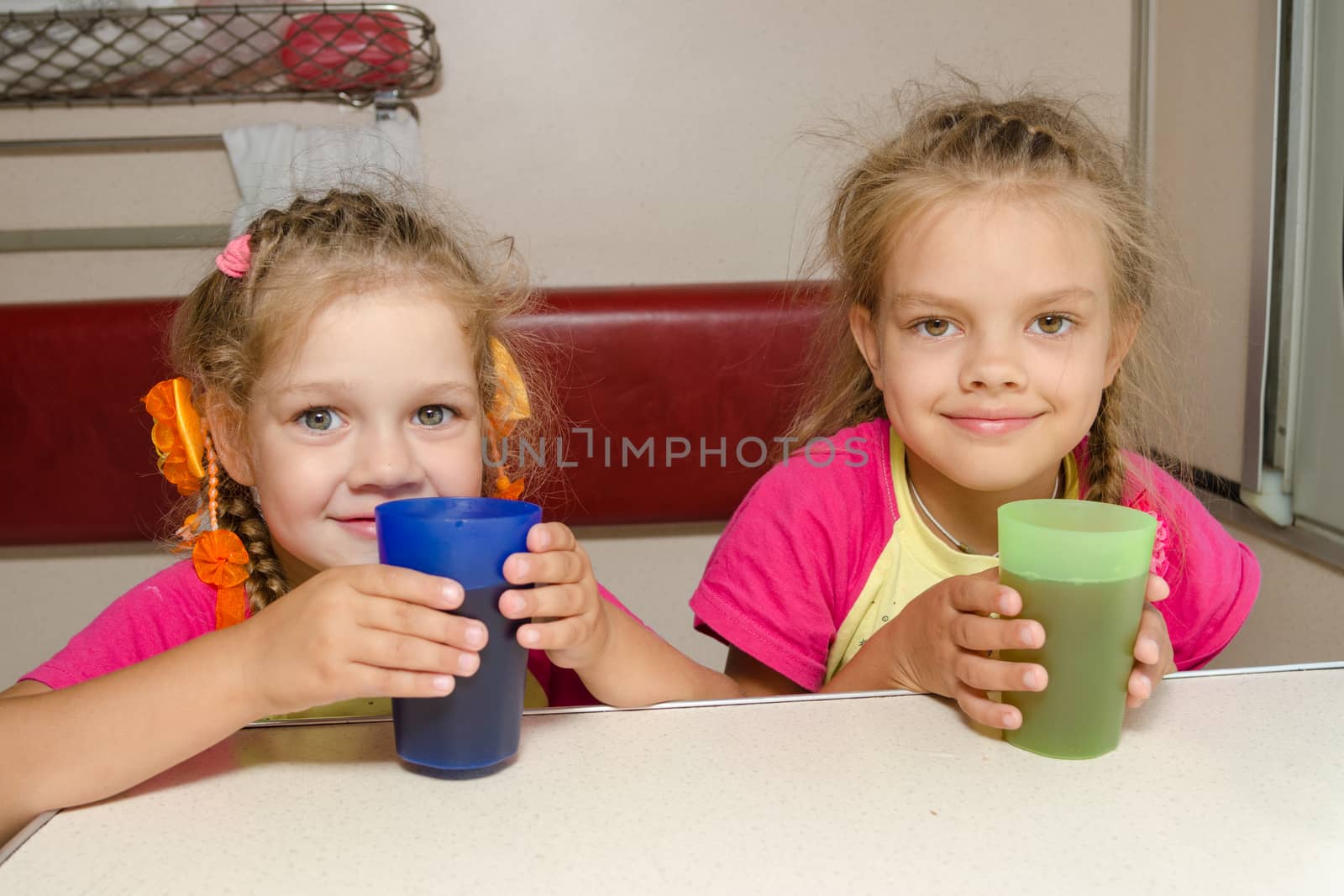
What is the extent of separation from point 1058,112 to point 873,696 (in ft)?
2.21

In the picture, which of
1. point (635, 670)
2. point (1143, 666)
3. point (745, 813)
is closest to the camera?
point (745, 813)

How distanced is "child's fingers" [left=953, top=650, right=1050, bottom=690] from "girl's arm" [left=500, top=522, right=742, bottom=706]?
0.20 metres

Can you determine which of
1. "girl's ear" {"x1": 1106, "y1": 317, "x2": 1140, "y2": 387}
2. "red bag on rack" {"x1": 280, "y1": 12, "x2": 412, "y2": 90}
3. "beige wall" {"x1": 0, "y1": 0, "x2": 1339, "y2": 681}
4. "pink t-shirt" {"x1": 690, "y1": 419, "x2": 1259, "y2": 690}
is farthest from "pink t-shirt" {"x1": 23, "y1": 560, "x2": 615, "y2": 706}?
"red bag on rack" {"x1": 280, "y1": 12, "x2": 412, "y2": 90}

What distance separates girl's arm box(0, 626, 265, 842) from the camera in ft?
1.79

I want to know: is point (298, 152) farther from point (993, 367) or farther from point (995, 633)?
point (995, 633)

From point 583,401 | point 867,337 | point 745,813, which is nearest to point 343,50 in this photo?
point 583,401

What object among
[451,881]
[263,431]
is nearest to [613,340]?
[263,431]

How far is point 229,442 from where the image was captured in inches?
36.5

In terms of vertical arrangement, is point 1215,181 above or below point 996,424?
above

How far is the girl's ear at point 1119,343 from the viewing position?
0.97 meters

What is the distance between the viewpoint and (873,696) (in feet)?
2.15

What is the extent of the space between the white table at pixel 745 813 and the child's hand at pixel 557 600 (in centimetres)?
5

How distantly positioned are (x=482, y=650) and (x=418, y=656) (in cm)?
3

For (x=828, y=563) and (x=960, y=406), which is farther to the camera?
(x=828, y=563)
